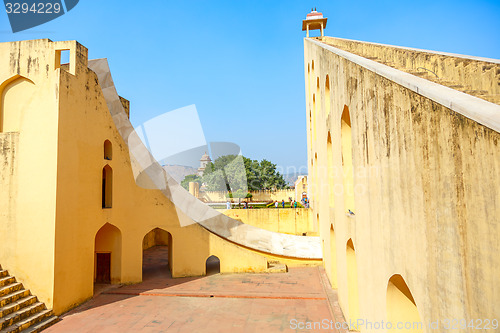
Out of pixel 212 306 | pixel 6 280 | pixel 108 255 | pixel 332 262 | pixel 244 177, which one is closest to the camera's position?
pixel 6 280

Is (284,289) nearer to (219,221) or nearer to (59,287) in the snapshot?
(219,221)

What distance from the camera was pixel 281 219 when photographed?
1589cm

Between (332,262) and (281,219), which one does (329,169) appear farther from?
(281,219)

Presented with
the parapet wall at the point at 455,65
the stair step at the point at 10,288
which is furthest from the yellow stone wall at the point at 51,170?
the parapet wall at the point at 455,65

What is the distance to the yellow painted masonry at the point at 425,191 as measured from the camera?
5.76ft

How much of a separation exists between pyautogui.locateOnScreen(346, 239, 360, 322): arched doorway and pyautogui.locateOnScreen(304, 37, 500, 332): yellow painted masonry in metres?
0.82

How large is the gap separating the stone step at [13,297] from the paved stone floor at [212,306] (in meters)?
0.98

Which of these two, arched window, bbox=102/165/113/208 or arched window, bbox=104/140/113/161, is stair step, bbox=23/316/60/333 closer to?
arched window, bbox=102/165/113/208

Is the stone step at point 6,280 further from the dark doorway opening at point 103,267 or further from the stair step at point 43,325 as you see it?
the dark doorway opening at point 103,267

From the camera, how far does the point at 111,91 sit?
9.64 metres

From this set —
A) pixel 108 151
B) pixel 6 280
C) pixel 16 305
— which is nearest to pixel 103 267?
pixel 6 280

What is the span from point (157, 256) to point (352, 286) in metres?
9.98

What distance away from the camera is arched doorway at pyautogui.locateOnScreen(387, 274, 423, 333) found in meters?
3.54

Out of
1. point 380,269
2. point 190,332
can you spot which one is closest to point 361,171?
point 380,269
